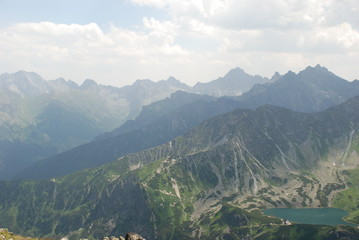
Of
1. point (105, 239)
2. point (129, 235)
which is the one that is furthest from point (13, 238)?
point (129, 235)

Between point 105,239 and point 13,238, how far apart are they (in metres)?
18.7

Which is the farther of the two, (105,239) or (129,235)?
(105,239)

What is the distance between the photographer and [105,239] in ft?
253

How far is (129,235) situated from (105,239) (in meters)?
9.67

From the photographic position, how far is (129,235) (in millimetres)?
70250

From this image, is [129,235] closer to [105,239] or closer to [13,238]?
[105,239]

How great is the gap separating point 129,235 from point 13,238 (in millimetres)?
24758

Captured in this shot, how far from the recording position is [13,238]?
73.7 metres
